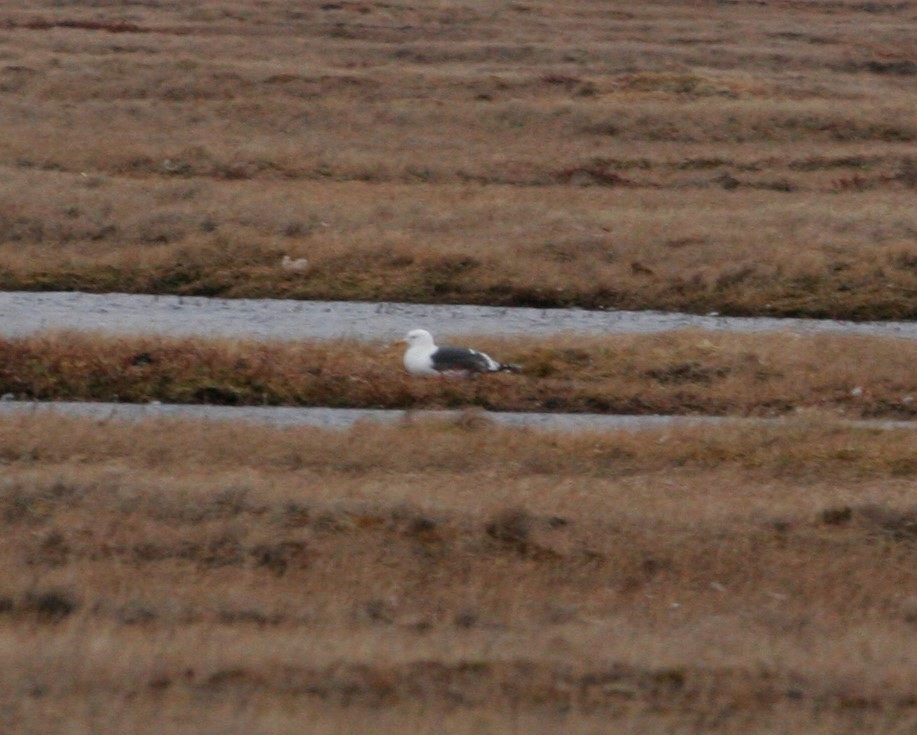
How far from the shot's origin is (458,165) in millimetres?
23797

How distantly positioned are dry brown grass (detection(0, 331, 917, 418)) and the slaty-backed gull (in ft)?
0.53

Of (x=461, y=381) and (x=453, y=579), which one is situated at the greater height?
(x=453, y=579)

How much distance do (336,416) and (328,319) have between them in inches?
156

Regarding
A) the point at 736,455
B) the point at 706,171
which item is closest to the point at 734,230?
the point at 706,171

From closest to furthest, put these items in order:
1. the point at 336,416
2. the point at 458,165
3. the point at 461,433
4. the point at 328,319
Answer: the point at 461,433, the point at 336,416, the point at 328,319, the point at 458,165

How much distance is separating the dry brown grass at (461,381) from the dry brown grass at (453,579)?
1.78 m

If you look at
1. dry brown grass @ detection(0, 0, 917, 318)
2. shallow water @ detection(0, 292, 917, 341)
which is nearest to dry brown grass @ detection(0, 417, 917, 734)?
shallow water @ detection(0, 292, 917, 341)

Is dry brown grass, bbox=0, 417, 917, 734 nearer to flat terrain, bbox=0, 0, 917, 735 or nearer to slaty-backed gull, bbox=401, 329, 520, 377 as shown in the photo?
flat terrain, bbox=0, 0, 917, 735

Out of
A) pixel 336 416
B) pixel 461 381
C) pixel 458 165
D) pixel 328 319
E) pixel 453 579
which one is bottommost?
pixel 328 319

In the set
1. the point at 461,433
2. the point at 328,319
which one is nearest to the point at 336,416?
the point at 461,433

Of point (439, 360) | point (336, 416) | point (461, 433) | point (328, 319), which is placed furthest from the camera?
point (328, 319)

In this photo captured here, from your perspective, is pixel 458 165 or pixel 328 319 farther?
pixel 458 165

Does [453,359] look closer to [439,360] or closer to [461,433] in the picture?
[439,360]

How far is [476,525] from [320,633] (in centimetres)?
206
